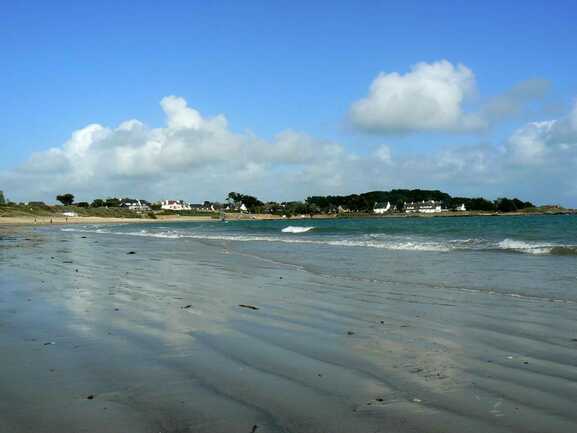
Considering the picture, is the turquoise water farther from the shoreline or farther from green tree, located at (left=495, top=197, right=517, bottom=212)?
green tree, located at (left=495, top=197, right=517, bottom=212)

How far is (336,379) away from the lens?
14.6 feet

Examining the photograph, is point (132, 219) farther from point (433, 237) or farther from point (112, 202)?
point (433, 237)

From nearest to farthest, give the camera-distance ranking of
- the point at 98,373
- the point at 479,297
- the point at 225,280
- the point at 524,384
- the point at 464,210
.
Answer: the point at 524,384 → the point at 98,373 → the point at 479,297 → the point at 225,280 → the point at 464,210

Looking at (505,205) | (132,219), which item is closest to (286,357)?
(132,219)

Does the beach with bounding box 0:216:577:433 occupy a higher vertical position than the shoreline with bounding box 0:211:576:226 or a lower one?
lower

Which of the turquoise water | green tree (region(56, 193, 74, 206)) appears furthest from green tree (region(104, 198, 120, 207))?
the turquoise water

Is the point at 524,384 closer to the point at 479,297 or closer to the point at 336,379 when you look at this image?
the point at 336,379

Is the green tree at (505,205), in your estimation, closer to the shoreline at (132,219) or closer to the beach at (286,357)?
the shoreline at (132,219)

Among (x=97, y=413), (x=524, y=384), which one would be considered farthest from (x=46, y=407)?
(x=524, y=384)

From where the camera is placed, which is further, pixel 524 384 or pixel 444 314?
pixel 444 314

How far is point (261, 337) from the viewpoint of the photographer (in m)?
6.13

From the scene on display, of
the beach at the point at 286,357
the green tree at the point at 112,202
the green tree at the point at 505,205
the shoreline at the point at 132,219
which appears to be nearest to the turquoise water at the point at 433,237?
the beach at the point at 286,357

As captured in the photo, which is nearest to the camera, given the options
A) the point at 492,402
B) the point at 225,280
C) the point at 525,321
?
the point at 492,402

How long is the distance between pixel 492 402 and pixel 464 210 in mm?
193438
